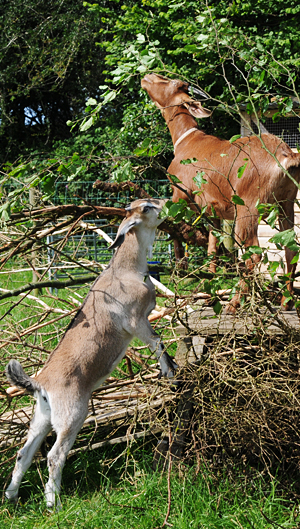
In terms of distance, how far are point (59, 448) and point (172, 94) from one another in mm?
3120

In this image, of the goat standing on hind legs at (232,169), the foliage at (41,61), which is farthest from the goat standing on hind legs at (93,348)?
the foliage at (41,61)

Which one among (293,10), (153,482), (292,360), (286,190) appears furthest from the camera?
(293,10)

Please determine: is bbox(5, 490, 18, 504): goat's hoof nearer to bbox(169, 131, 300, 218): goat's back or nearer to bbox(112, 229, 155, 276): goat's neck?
bbox(112, 229, 155, 276): goat's neck

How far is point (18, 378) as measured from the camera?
272cm

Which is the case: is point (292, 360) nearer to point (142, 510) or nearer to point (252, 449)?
point (252, 449)

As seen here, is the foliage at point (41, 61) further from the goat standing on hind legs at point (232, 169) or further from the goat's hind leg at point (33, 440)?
the goat's hind leg at point (33, 440)

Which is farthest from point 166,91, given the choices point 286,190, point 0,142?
point 0,142

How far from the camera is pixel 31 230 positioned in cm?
331

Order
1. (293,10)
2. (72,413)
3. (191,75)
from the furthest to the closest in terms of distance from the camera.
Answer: (191,75)
(293,10)
(72,413)

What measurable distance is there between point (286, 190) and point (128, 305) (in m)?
1.52

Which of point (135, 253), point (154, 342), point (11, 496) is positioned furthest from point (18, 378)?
point (135, 253)

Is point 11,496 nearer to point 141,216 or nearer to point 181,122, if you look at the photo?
point 141,216

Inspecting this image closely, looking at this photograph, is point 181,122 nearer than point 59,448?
No

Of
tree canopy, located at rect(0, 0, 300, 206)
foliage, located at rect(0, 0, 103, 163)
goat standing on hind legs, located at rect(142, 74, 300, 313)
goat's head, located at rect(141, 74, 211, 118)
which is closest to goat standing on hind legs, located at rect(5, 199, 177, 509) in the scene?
goat standing on hind legs, located at rect(142, 74, 300, 313)
